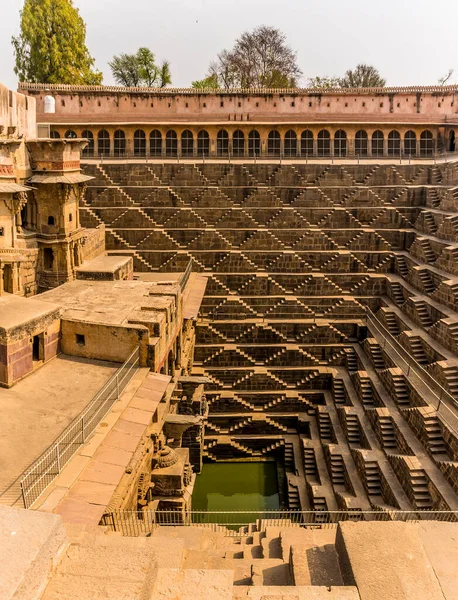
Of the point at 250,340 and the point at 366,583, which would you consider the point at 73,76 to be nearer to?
the point at 250,340

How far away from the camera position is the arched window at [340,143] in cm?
2455

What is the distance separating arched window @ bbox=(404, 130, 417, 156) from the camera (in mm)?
24594

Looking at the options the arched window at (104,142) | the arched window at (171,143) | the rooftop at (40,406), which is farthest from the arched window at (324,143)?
the rooftop at (40,406)

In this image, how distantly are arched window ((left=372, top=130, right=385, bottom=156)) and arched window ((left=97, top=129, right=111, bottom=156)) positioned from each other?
10812 mm

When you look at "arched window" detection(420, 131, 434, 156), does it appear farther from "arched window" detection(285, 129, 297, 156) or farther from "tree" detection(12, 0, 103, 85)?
"tree" detection(12, 0, 103, 85)

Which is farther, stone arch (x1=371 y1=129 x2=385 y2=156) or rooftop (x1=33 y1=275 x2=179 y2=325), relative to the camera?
stone arch (x1=371 y1=129 x2=385 y2=156)

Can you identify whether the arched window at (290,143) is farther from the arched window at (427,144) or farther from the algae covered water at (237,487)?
the algae covered water at (237,487)

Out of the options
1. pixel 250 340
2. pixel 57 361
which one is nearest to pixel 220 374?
pixel 250 340

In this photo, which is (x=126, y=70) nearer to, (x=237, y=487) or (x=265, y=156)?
(x=265, y=156)

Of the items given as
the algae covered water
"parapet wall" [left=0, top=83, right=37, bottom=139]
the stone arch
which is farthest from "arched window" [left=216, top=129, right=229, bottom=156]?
the algae covered water

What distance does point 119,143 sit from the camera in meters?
24.6

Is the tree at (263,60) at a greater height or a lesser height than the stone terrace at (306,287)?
greater

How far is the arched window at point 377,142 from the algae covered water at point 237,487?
13814mm

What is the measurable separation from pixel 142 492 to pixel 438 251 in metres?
12.1
